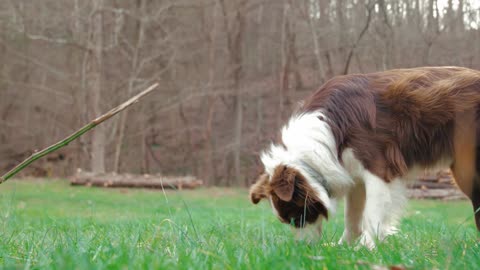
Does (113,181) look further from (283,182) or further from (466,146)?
(466,146)

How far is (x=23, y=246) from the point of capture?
11.5 ft

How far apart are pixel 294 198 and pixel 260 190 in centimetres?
44

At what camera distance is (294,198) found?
4871 mm

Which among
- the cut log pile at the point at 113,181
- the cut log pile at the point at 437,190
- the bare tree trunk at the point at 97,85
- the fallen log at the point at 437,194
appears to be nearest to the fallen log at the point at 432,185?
the cut log pile at the point at 437,190

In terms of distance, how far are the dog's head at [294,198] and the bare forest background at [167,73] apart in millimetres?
17778

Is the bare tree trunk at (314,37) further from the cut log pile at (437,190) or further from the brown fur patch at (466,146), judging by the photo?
the brown fur patch at (466,146)

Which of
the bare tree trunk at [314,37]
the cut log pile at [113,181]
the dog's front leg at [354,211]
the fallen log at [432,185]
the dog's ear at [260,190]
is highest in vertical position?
the bare tree trunk at [314,37]

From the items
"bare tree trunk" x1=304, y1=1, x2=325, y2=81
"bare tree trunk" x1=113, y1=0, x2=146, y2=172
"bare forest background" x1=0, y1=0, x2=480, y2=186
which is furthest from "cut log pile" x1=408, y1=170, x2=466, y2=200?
"bare tree trunk" x1=113, y1=0, x2=146, y2=172

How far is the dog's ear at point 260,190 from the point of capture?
16.8 ft

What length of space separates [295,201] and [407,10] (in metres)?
16.0

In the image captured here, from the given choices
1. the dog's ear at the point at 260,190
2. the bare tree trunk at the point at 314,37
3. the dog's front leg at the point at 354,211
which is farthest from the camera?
Answer: the bare tree trunk at the point at 314,37

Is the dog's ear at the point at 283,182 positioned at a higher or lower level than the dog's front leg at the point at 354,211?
higher

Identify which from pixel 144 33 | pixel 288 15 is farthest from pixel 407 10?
pixel 144 33

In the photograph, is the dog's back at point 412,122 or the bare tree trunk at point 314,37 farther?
the bare tree trunk at point 314,37
